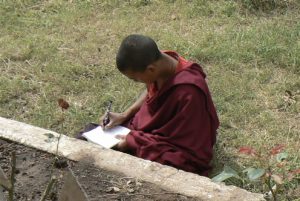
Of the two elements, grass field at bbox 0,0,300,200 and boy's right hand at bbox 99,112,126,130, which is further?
grass field at bbox 0,0,300,200

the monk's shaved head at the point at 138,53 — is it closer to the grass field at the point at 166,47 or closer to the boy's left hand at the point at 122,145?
the boy's left hand at the point at 122,145

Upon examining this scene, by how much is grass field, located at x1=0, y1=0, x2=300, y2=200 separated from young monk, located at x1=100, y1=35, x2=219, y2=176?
0.30 metres

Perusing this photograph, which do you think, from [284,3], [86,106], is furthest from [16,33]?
[284,3]

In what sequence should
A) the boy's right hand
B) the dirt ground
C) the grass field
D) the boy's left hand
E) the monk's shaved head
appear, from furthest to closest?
the grass field → the boy's right hand → the boy's left hand → the monk's shaved head → the dirt ground

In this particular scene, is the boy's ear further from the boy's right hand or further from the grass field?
the grass field

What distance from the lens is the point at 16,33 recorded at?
5.29m

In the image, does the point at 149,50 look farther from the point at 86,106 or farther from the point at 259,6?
the point at 259,6

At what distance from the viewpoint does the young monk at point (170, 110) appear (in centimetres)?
328

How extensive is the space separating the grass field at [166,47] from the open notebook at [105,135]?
36 centimetres

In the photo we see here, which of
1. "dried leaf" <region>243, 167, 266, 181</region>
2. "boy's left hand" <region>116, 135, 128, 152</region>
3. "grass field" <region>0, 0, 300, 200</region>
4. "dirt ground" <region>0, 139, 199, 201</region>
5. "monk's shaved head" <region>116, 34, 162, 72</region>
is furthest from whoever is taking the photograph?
"grass field" <region>0, 0, 300, 200</region>

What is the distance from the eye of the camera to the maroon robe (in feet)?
10.9

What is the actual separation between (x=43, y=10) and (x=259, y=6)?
217 centimetres

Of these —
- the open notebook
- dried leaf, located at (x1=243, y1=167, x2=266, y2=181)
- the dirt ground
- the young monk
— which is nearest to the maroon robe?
the young monk

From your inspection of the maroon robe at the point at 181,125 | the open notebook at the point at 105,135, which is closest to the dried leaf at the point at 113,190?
the maroon robe at the point at 181,125
